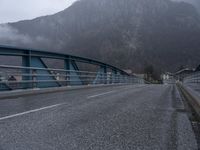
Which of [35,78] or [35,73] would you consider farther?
[35,78]

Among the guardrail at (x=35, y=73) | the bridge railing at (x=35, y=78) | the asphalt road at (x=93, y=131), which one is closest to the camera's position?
the asphalt road at (x=93, y=131)

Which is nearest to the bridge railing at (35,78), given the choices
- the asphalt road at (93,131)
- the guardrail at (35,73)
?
the guardrail at (35,73)

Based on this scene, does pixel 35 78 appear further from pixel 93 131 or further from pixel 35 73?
pixel 93 131

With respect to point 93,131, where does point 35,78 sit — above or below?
above

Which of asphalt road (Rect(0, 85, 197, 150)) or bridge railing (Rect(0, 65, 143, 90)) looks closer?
asphalt road (Rect(0, 85, 197, 150))

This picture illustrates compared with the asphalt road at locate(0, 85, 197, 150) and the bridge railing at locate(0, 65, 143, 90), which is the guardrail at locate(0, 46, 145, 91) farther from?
the asphalt road at locate(0, 85, 197, 150)

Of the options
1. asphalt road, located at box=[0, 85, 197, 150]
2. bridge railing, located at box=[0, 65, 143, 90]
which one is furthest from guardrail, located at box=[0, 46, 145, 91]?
asphalt road, located at box=[0, 85, 197, 150]

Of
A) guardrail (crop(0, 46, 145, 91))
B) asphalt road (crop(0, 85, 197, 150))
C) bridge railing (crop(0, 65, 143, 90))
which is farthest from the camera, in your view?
guardrail (crop(0, 46, 145, 91))

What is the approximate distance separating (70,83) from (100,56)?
162 meters

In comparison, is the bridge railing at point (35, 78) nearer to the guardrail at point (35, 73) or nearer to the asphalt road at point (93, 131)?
the guardrail at point (35, 73)

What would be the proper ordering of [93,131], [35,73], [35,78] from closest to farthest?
[93,131], [35,73], [35,78]

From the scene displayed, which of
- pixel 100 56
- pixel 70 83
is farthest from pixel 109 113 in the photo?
pixel 100 56

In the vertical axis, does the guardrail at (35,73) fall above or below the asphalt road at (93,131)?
above

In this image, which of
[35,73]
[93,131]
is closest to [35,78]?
[35,73]
